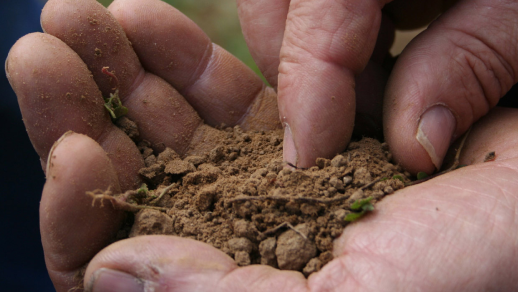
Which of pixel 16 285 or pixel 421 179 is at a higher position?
pixel 421 179

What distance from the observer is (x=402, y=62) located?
1.79m

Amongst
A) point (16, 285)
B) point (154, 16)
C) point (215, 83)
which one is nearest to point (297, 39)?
point (215, 83)

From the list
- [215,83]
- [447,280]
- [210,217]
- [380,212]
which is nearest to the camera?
[447,280]

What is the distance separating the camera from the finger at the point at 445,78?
1657 millimetres

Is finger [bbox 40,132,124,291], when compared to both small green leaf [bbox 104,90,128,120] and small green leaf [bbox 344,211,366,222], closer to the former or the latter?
small green leaf [bbox 104,90,128,120]

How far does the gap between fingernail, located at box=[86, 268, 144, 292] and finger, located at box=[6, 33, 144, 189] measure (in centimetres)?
57

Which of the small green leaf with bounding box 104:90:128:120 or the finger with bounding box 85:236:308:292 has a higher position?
the small green leaf with bounding box 104:90:128:120

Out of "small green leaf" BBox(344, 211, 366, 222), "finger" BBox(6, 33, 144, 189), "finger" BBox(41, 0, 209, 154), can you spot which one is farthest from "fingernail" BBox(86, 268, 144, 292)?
"finger" BBox(41, 0, 209, 154)

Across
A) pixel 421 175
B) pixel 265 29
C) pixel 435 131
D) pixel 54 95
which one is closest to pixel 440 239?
pixel 421 175

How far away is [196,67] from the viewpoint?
228 cm

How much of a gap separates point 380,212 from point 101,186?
108 centimetres

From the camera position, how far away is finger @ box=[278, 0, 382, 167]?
1.61 m

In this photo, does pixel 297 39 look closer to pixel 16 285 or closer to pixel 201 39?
pixel 201 39

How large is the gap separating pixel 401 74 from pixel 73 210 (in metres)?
1.54
